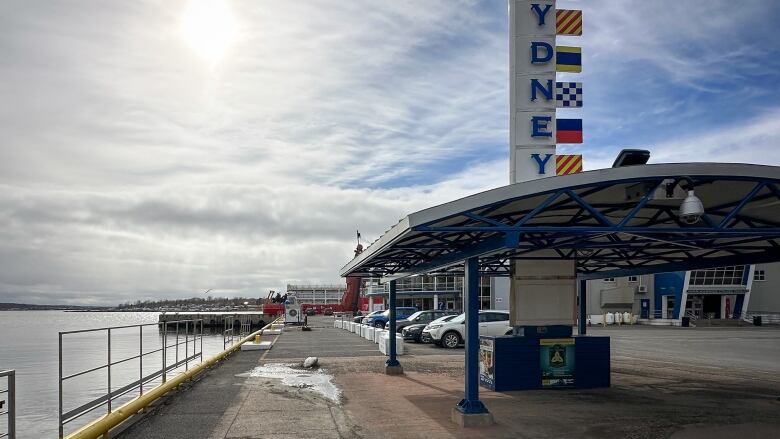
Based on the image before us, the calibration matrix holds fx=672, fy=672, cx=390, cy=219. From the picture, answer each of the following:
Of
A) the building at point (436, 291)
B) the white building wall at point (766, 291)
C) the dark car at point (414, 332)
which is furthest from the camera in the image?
the building at point (436, 291)

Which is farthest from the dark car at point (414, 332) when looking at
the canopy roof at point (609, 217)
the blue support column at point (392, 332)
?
the canopy roof at point (609, 217)

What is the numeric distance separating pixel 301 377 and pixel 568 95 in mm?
11008

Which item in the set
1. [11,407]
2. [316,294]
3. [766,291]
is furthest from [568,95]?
[316,294]

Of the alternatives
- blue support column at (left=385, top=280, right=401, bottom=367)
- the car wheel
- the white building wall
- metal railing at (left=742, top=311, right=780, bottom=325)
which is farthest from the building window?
blue support column at (left=385, top=280, right=401, bottom=367)

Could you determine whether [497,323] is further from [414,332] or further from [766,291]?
[766,291]

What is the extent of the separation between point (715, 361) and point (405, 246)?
1411cm

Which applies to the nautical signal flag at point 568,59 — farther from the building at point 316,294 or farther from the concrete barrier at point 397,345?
the building at point 316,294

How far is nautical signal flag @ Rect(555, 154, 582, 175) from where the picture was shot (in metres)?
19.5

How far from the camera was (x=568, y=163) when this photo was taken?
19.6 metres

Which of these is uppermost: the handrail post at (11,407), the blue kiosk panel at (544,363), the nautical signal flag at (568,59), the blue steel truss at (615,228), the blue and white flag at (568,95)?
the nautical signal flag at (568,59)

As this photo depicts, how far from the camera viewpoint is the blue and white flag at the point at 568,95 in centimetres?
1957

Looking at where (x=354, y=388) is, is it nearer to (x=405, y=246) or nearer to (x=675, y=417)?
(x=405, y=246)

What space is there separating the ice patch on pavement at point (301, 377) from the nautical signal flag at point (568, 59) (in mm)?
11360

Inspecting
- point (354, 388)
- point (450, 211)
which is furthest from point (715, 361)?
point (450, 211)
